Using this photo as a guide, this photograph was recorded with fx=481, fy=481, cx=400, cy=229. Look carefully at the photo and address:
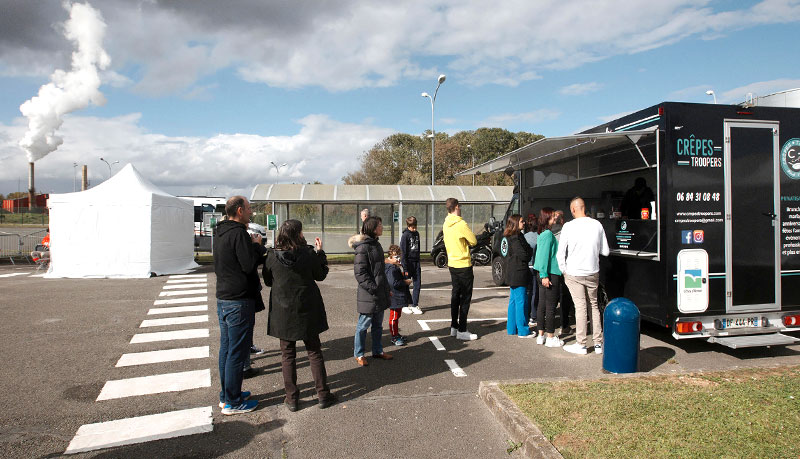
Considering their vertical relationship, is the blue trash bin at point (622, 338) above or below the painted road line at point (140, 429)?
above

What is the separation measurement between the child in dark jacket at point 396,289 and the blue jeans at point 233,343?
7.79 ft

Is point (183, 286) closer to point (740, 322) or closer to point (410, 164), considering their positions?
point (740, 322)

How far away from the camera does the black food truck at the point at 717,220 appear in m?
5.58

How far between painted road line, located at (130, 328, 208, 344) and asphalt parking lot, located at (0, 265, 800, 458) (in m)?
0.04

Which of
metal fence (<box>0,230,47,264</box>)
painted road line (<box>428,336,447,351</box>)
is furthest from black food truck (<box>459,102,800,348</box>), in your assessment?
metal fence (<box>0,230,47,264</box>)

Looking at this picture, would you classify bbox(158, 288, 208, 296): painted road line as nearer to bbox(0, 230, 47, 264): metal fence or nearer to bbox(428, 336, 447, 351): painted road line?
bbox(428, 336, 447, 351): painted road line

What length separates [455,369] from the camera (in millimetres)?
5594

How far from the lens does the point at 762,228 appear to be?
5789 mm

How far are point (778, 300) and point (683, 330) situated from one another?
1.34 m

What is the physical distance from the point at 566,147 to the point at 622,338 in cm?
313

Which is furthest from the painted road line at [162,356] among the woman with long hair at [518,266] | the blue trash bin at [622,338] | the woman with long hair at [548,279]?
the blue trash bin at [622,338]

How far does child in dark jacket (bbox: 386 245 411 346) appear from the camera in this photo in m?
6.41

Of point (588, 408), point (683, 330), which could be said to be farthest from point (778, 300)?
point (588, 408)

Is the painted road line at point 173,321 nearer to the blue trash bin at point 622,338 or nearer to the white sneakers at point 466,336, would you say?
the white sneakers at point 466,336
